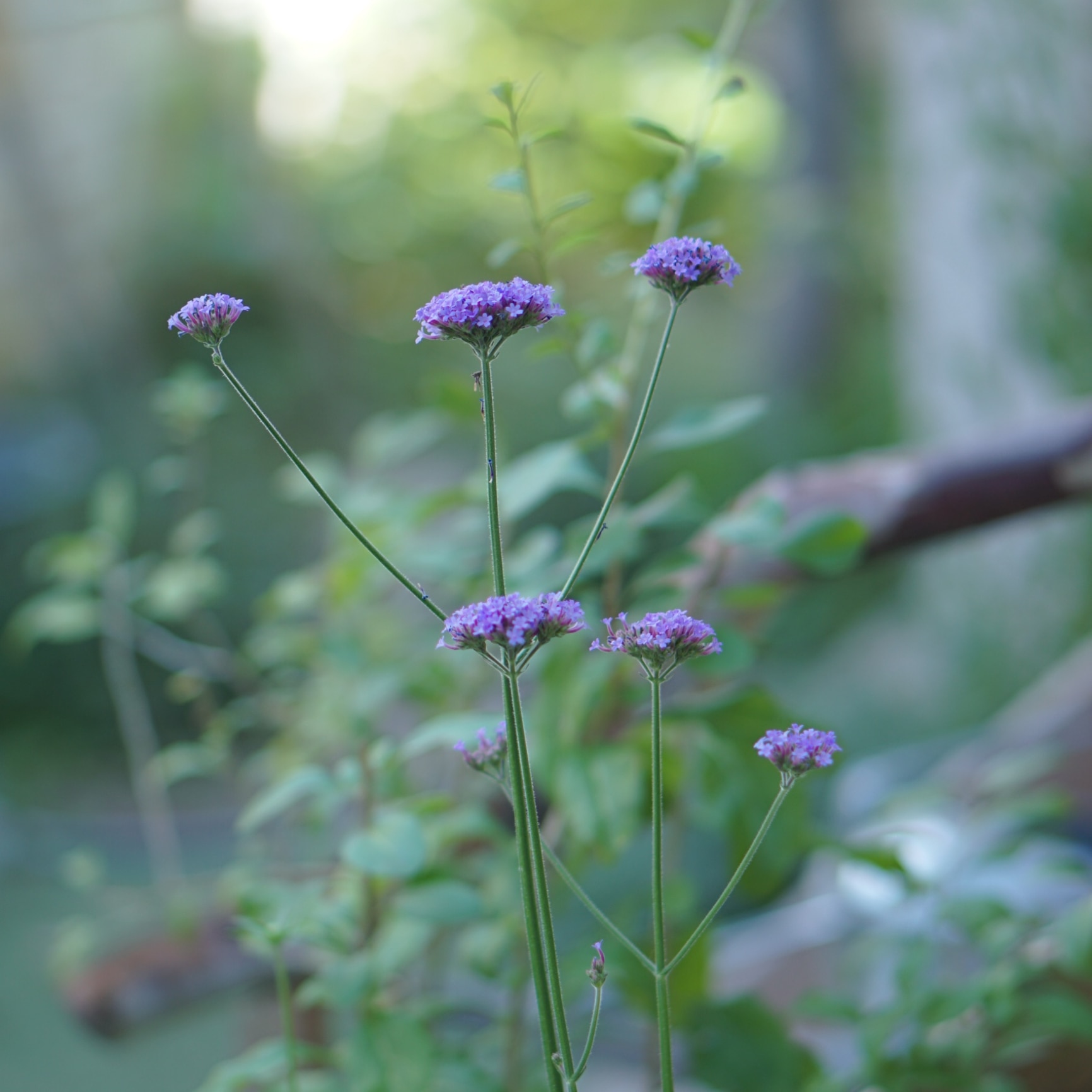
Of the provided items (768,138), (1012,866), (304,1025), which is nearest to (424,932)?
(304,1025)

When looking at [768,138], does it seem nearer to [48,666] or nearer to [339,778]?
[48,666]

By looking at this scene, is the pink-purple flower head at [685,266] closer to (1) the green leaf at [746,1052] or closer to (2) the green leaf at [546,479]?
(2) the green leaf at [546,479]

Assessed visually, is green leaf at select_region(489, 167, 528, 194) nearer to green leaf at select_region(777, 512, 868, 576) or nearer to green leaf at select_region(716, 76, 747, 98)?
green leaf at select_region(716, 76, 747, 98)

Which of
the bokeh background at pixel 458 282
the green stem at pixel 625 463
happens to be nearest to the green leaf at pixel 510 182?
the bokeh background at pixel 458 282

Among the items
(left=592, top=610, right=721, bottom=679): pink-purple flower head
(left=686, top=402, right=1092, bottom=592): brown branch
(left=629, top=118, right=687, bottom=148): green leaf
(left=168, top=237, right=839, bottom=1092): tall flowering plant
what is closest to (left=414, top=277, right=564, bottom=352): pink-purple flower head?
(left=168, top=237, right=839, bottom=1092): tall flowering plant

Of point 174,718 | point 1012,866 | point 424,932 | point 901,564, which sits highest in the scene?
point 901,564

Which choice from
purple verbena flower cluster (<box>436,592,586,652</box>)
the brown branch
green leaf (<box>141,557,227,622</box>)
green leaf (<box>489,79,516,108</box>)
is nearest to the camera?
purple verbena flower cluster (<box>436,592,586,652</box>)
